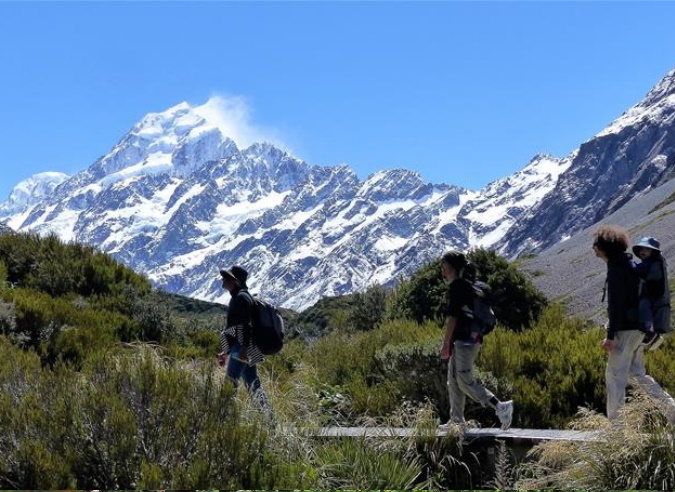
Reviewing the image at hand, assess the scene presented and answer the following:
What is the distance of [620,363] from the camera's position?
7223mm

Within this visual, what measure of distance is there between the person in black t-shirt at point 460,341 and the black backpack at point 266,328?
78.4 inches

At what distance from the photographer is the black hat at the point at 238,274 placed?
30.4ft

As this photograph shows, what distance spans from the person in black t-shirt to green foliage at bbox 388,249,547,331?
7.05m

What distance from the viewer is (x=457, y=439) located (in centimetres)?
682

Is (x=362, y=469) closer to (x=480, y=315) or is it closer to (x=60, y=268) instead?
(x=480, y=315)

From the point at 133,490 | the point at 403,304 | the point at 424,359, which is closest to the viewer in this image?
the point at 133,490

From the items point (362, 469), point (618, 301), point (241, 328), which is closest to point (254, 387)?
point (241, 328)

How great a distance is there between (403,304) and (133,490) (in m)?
11.3

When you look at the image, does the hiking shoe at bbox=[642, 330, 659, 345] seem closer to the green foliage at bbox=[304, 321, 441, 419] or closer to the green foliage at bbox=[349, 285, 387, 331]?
the green foliage at bbox=[304, 321, 441, 419]

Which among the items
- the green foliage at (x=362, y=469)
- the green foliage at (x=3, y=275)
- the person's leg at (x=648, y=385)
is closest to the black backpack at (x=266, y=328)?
the green foliage at (x=362, y=469)

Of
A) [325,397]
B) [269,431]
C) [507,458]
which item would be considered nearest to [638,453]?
[507,458]

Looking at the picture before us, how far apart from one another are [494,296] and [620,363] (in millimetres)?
8220

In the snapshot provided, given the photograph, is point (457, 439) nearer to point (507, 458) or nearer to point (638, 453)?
point (507, 458)

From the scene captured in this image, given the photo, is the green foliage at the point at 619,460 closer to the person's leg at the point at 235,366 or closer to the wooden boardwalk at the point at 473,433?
the wooden boardwalk at the point at 473,433
